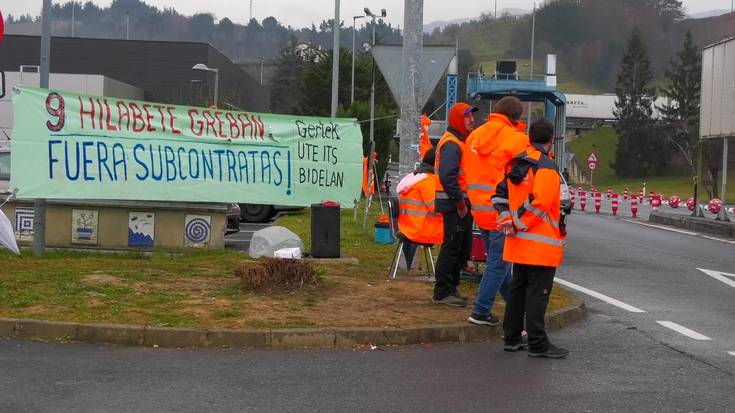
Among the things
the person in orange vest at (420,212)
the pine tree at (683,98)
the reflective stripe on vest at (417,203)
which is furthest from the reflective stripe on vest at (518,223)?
the pine tree at (683,98)

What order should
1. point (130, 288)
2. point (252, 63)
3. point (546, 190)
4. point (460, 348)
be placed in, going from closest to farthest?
point (546, 190) < point (460, 348) < point (130, 288) < point (252, 63)

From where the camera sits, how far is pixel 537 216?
7039mm

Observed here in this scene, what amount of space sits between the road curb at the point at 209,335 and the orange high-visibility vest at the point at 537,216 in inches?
51.7

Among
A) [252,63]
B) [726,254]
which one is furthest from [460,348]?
[252,63]

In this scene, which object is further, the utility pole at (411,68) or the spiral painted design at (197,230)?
the spiral painted design at (197,230)

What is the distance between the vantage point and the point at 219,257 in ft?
40.8

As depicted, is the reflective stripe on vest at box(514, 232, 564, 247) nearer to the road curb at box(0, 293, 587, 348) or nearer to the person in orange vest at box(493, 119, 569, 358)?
the person in orange vest at box(493, 119, 569, 358)

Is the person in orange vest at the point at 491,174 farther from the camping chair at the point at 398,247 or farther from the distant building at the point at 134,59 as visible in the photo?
the distant building at the point at 134,59

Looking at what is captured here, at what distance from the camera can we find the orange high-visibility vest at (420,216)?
34.0 ft

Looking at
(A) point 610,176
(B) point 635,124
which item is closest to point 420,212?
(A) point 610,176

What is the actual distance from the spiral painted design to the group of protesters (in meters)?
4.87

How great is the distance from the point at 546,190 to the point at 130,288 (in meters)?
4.47

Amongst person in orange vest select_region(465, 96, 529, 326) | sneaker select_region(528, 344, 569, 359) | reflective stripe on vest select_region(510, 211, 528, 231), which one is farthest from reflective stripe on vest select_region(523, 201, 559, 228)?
sneaker select_region(528, 344, 569, 359)

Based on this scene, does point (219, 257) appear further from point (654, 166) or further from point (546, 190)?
A: point (654, 166)
